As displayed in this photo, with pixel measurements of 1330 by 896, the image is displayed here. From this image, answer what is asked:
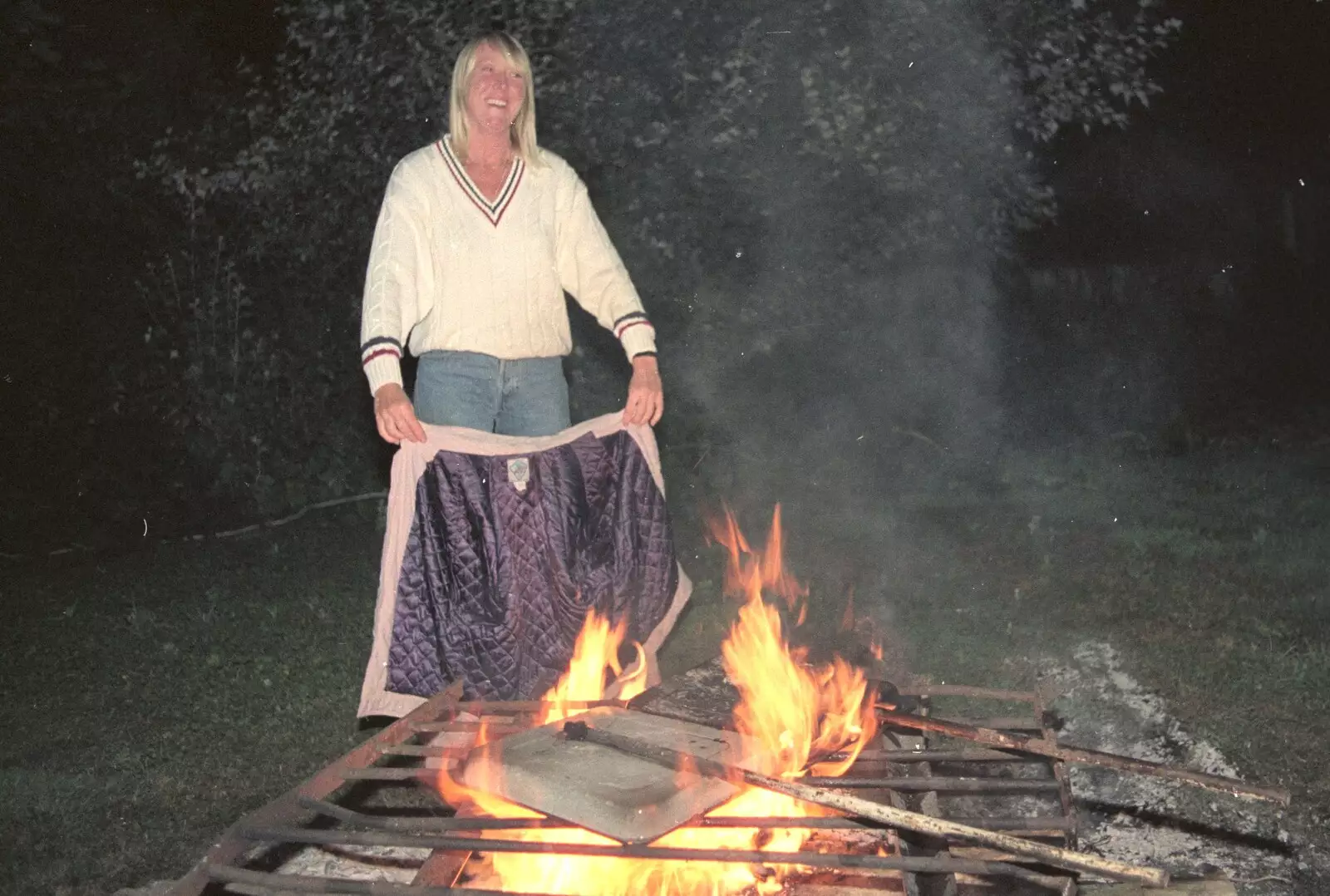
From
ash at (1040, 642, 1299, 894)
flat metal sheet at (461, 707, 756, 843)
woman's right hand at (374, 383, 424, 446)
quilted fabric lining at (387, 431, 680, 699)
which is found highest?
woman's right hand at (374, 383, 424, 446)

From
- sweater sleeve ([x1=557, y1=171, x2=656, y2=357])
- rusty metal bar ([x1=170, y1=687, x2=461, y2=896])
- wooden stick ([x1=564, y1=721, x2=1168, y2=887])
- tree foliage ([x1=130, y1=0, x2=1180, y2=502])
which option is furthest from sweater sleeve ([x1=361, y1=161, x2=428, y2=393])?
tree foliage ([x1=130, y1=0, x2=1180, y2=502])

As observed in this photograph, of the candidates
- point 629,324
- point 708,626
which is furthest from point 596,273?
point 708,626

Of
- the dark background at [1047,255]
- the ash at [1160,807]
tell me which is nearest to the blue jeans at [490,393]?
the ash at [1160,807]

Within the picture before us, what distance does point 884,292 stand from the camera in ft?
28.2

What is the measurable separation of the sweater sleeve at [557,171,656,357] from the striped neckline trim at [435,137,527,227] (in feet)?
0.64

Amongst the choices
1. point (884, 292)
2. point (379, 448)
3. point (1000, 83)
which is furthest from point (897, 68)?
point (379, 448)

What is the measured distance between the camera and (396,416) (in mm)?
3453

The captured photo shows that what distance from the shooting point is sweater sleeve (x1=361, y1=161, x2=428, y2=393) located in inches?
139

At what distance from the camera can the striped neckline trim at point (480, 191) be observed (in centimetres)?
375

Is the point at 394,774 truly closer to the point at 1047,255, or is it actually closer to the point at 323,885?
the point at 323,885

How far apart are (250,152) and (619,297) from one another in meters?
4.36

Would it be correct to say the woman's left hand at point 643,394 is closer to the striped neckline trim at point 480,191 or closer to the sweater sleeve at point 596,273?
the sweater sleeve at point 596,273

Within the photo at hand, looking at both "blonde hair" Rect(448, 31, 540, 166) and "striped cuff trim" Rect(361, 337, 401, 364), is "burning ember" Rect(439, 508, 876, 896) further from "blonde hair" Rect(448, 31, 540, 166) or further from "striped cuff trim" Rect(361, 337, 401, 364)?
"blonde hair" Rect(448, 31, 540, 166)

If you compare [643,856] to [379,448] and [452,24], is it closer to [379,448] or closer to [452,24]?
[452,24]
